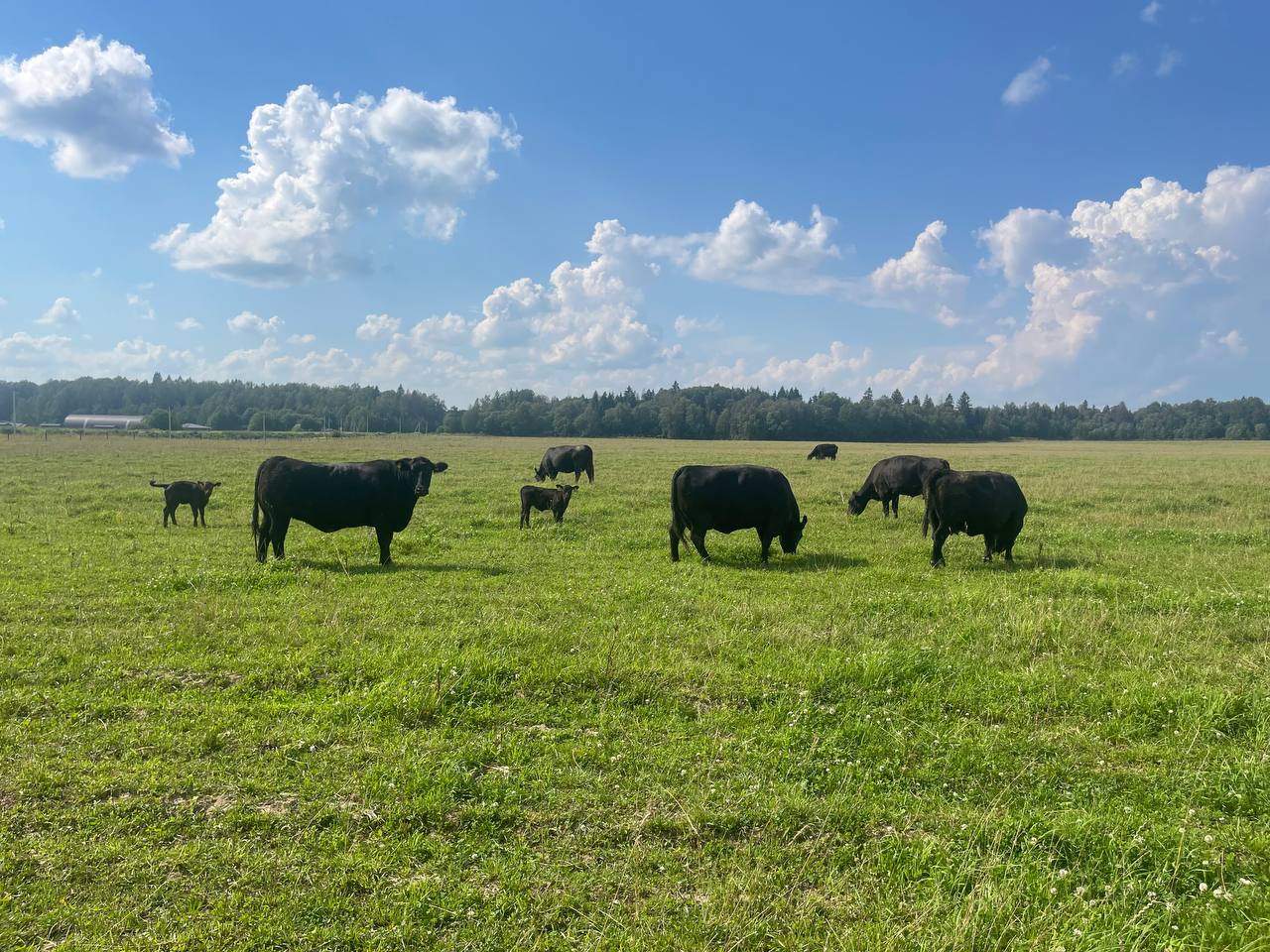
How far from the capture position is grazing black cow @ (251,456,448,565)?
13.4 meters

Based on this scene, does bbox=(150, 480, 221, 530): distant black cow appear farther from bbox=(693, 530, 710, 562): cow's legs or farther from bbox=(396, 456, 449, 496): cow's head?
bbox=(693, 530, 710, 562): cow's legs

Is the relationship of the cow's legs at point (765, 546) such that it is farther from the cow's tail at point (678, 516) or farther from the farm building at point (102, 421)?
the farm building at point (102, 421)

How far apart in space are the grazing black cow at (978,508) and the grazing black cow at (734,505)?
268 centimetres

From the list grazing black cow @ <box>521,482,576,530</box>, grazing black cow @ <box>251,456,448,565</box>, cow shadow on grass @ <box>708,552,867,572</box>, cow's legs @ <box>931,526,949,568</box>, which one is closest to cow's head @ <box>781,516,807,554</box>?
cow shadow on grass @ <box>708,552,867,572</box>

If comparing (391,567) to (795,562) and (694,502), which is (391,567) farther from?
(795,562)

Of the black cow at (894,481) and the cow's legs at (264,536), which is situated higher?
the black cow at (894,481)

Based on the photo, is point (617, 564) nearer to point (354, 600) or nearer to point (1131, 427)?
point (354, 600)

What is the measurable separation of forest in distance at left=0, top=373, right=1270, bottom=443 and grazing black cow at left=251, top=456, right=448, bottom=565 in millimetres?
98434

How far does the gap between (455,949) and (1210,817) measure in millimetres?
4689

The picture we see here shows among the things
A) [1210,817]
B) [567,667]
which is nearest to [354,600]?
[567,667]

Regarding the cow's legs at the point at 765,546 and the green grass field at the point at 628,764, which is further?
the cow's legs at the point at 765,546

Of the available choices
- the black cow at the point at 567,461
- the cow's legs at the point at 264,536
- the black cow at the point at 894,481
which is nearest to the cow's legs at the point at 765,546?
the black cow at the point at 894,481

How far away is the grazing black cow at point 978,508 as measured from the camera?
13.6 metres

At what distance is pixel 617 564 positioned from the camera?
13.6m
